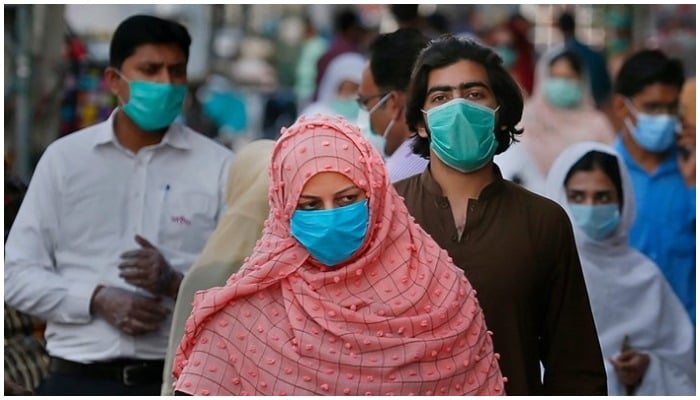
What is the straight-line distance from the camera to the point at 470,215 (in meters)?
3.76

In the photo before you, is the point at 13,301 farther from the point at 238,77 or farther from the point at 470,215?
the point at 238,77

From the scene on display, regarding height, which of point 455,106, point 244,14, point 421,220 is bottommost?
point 421,220

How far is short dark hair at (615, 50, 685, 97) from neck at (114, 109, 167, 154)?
7.47ft

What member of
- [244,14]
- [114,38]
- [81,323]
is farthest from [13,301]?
[244,14]

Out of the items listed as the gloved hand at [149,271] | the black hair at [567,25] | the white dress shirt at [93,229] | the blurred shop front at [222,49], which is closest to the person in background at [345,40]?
the blurred shop front at [222,49]

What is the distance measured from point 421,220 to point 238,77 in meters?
18.1

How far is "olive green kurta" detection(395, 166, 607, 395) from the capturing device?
145 inches

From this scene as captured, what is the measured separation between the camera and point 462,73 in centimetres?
389

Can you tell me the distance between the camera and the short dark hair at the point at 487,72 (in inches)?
153

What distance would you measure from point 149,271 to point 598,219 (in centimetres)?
150

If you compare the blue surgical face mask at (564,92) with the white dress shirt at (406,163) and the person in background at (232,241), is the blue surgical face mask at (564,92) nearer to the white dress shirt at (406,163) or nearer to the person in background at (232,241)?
the white dress shirt at (406,163)

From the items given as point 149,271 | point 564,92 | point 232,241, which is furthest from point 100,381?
point 564,92

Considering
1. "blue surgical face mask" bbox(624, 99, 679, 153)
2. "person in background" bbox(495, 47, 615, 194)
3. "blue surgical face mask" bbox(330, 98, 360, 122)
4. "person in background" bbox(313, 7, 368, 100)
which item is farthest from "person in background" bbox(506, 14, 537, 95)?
"blue surgical face mask" bbox(624, 99, 679, 153)

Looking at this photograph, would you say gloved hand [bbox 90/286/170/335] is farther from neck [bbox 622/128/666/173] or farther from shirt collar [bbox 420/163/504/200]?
neck [bbox 622/128/666/173]
